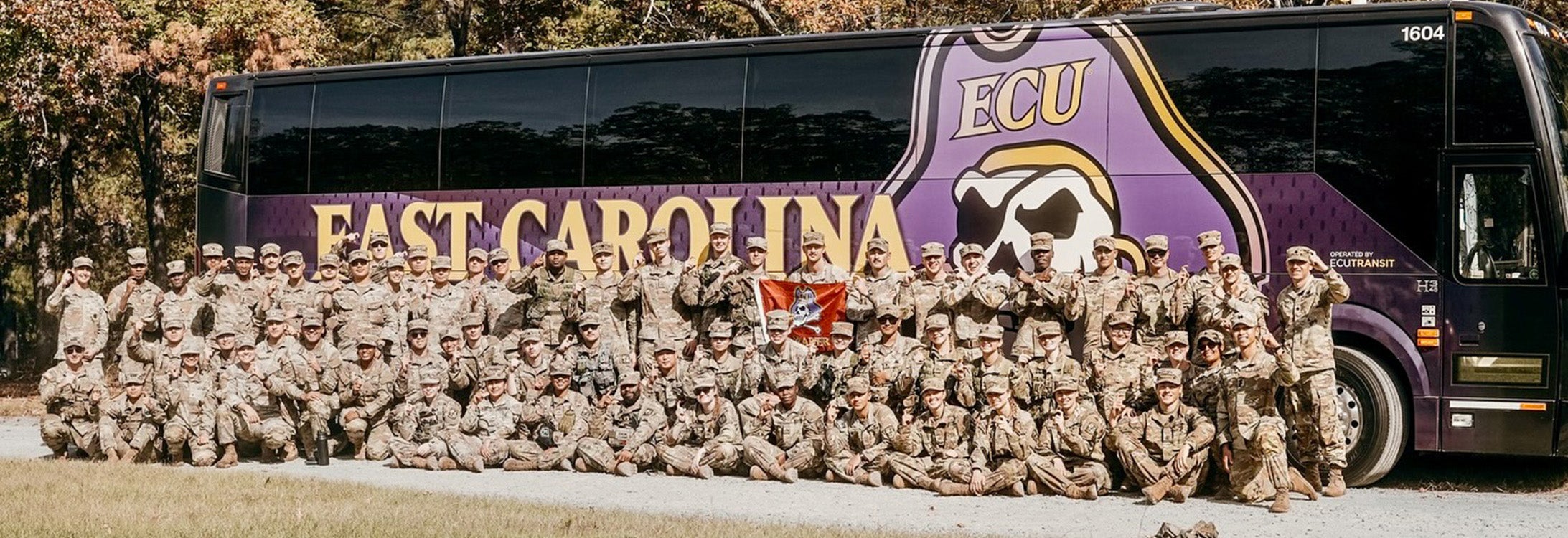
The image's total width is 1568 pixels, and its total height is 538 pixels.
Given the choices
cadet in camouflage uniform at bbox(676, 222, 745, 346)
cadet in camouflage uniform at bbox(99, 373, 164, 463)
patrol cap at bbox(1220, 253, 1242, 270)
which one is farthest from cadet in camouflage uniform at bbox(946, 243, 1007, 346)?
cadet in camouflage uniform at bbox(99, 373, 164, 463)

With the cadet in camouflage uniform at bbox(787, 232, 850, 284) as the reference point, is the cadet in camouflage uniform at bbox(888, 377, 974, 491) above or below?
below

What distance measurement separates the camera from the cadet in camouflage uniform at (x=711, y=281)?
500 inches

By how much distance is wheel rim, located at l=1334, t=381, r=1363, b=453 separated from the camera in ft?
37.3

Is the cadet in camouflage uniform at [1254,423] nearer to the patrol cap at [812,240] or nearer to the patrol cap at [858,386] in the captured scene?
the patrol cap at [858,386]

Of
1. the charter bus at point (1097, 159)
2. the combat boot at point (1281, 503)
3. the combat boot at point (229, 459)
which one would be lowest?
the combat boot at point (229, 459)

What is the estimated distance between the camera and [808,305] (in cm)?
1270

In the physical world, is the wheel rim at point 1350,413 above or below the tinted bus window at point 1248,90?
below

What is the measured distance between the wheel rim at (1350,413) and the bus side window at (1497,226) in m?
1.13

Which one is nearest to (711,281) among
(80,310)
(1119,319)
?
(1119,319)

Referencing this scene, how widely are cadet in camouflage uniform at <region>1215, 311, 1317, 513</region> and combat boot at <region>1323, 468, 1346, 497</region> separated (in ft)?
0.59

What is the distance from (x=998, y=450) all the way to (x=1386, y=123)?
134 inches

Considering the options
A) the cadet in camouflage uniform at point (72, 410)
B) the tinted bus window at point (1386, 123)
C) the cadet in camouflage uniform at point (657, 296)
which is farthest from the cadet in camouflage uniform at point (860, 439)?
the cadet in camouflage uniform at point (72, 410)

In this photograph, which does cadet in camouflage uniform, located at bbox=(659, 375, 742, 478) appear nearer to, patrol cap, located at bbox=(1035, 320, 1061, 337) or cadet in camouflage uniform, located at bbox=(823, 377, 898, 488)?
cadet in camouflage uniform, located at bbox=(823, 377, 898, 488)

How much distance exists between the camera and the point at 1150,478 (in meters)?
10.4
